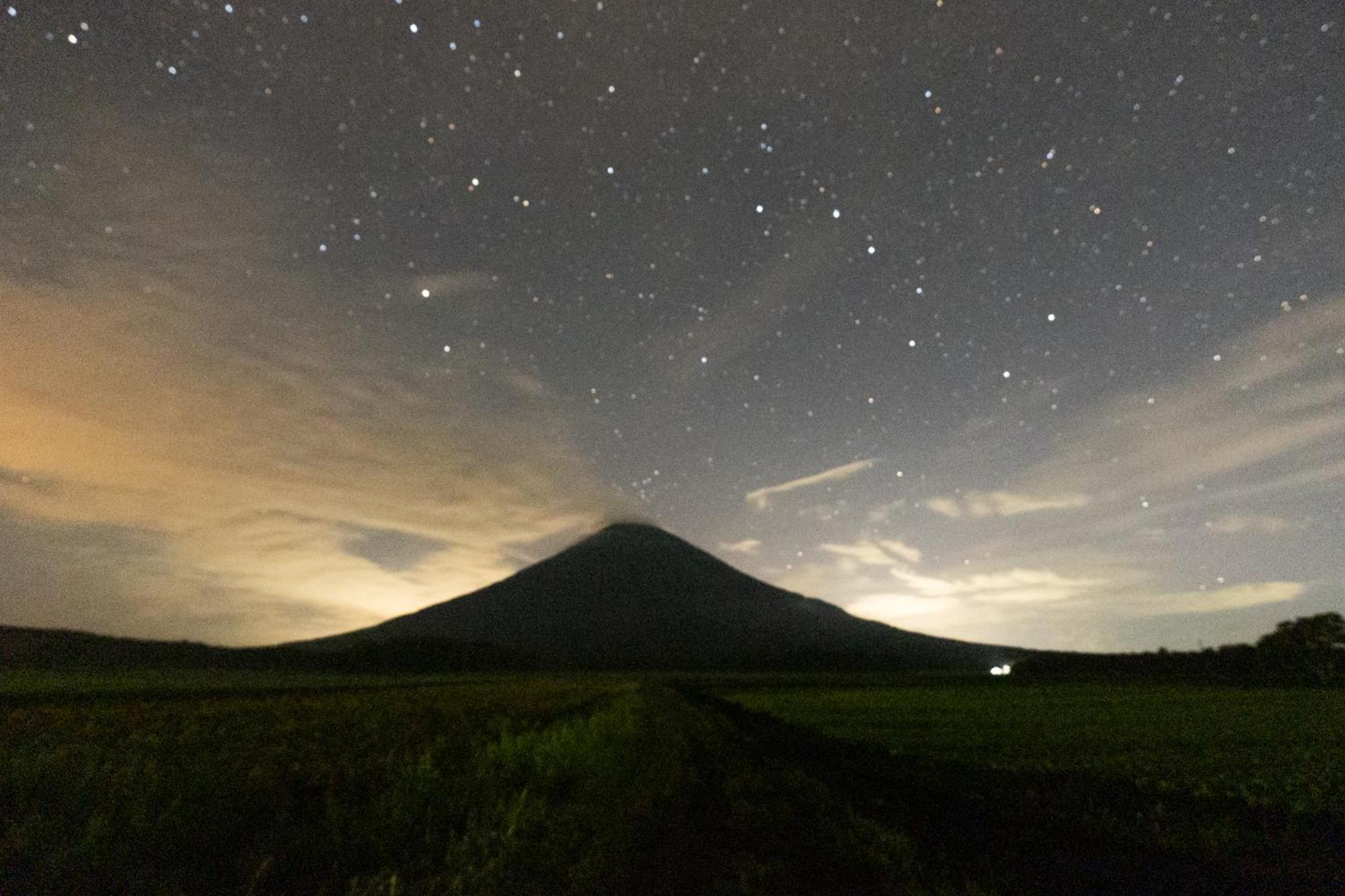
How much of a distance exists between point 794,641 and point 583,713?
163474mm

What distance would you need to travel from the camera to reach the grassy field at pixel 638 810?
6023mm

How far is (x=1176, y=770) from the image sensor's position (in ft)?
43.8

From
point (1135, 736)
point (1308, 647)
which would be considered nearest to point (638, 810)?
point (1135, 736)

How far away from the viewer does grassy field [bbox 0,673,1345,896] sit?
19.8 feet

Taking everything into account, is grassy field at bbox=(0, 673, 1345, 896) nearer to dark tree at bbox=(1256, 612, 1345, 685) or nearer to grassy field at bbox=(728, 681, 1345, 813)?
grassy field at bbox=(728, 681, 1345, 813)

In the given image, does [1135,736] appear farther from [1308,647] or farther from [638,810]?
[1308,647]

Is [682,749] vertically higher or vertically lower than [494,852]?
higher

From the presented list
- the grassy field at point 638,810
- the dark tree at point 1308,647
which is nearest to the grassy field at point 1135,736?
the grassy field at point 638,810


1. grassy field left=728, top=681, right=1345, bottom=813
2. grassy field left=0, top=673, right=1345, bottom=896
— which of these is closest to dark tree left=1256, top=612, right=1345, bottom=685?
grassy field left=728, top=681, right=1345, bottom=813

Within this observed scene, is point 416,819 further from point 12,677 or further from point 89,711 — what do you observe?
point 12,677

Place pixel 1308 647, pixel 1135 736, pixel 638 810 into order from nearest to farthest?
pixel 638 810, pixel 1135 736, pixel 1308 647

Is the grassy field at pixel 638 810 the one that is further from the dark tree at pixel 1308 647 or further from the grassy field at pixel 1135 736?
the dark tree at pixel 1308 647

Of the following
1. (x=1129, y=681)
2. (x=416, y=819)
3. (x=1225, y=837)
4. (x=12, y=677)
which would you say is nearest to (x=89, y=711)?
(x=416, y=819)

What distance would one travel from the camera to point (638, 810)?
8.65 metres
